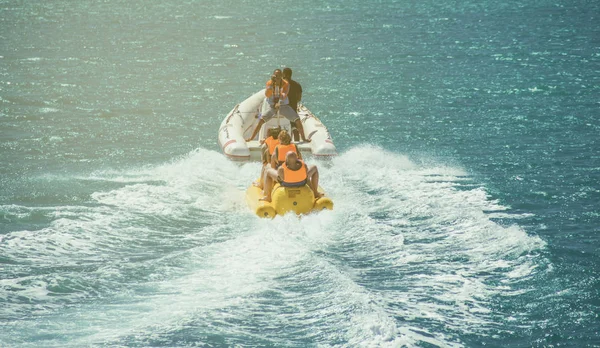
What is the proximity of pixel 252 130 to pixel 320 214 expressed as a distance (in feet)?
21.6

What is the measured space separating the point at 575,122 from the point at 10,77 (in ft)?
69.9

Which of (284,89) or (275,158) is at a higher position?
(284,89)

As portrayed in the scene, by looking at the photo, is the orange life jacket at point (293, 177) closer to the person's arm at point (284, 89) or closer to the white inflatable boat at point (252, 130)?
the white inflatable boat at point (252, 130)

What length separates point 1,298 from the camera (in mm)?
10930

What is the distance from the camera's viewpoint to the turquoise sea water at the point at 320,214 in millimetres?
10383

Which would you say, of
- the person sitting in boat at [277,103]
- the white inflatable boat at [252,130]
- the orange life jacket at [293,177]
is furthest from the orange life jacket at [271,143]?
the person sitting in boat at [277,103]

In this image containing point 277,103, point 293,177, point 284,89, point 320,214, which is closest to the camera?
point 320,214

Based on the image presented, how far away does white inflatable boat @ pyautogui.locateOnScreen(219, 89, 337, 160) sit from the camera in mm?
17859

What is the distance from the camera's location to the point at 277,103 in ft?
61.6

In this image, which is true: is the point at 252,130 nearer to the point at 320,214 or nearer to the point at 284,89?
the point at 284,89

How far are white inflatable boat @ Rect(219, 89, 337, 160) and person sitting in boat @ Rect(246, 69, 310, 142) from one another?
0.21 meters

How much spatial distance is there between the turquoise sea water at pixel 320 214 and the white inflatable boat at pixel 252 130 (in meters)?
0.40

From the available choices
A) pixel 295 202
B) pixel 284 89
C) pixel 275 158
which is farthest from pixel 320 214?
pixel 284 89

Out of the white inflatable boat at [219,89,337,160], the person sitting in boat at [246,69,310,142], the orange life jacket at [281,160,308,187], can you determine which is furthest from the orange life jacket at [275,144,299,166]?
the person sitting in boat at [246,69,310,142]
